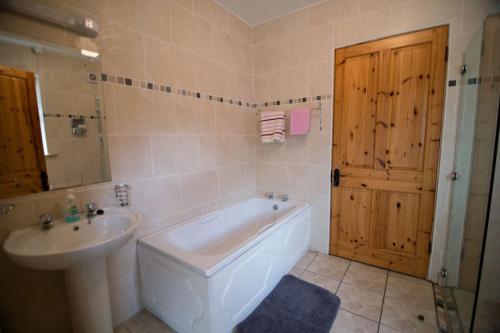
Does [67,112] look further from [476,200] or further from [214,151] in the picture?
[476,200]

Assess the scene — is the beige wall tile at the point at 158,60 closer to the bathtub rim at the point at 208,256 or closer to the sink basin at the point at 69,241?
the sink basin at the point at 69,241

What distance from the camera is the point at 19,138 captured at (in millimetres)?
1158

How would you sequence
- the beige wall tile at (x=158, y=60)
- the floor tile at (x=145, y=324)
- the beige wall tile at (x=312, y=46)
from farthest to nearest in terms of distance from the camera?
the beige wall tile at (x=312, y=46) → the beige wall tile at (x=158, y=60) → the floor tile at (x=145, y=324)

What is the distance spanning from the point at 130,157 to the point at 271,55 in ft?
6.33

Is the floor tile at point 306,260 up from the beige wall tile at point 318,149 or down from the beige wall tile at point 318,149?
down

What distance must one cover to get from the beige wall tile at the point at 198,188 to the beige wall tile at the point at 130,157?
14.6 inches

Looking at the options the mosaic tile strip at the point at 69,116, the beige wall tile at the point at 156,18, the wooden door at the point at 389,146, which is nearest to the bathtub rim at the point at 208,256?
the wooden door at the point at 389,146

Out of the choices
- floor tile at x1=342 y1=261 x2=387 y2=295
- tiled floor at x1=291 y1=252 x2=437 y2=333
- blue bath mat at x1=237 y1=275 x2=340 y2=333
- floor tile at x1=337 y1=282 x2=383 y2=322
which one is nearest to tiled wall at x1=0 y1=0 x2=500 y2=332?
tiled floor at x1=291 y1=252 x2=437 y2=333

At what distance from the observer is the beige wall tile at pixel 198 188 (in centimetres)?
198

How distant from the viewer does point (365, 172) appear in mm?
2146

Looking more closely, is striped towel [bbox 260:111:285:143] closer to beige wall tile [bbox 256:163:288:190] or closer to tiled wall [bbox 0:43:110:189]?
beige wall tile [bbox 256:163:288:190]

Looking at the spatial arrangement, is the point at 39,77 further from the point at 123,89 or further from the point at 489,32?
the point at 489,32

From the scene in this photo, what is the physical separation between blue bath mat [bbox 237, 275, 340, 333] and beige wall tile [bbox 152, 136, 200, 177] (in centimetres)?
126

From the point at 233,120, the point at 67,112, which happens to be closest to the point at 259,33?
the point at 233,120
